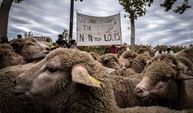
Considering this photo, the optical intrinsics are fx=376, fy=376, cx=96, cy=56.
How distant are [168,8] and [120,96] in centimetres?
546

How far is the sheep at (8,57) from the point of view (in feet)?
23.6

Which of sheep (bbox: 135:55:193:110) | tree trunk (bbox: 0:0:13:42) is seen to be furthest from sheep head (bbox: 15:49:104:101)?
tree trunk (bbox: 0:0:13:42)

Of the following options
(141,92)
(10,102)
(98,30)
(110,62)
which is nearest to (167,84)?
(141,92)

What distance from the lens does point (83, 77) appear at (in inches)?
168

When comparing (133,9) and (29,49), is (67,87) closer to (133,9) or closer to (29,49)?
(29,49)

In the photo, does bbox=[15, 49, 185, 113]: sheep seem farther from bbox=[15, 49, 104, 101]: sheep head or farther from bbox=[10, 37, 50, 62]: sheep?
bbox=[10, 37, 50, 62]: sheep

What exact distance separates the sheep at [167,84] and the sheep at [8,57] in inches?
103

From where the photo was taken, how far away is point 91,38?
13898mm

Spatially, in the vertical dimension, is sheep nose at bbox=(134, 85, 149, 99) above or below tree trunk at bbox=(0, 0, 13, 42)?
below

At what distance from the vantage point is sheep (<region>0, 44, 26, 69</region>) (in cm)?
719

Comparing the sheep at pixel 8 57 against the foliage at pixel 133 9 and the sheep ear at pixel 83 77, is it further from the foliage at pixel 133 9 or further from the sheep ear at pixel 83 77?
the foliage at pixel 133 9

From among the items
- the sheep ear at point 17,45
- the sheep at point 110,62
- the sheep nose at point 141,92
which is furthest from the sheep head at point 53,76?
the sheep at point 110,62

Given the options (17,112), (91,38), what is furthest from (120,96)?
(91,38)

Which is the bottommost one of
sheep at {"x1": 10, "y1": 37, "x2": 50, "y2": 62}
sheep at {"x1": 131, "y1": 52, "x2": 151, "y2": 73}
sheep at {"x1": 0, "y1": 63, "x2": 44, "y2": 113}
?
sheep at {"x1": 0, "y1": 63, "x2": 44, "y2": 113}
